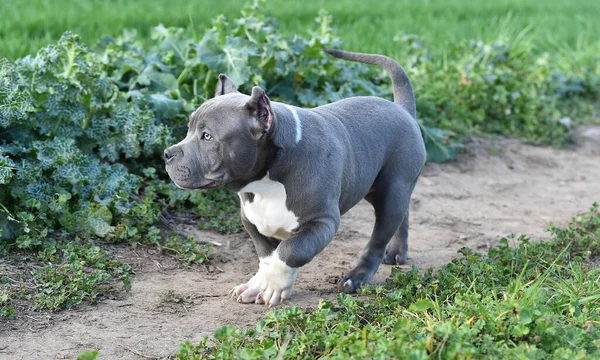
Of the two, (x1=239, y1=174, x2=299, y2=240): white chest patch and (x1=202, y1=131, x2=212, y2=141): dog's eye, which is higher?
(x1=202, y1=131, x2=212, y2=141): dog's eye

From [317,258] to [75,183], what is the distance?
175 centimetres

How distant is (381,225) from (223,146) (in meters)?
1.30

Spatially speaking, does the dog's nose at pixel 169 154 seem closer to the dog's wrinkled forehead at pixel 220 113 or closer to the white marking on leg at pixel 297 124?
the dog's wrinkled forehead at pixel 220 113

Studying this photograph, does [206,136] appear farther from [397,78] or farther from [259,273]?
[397,78]

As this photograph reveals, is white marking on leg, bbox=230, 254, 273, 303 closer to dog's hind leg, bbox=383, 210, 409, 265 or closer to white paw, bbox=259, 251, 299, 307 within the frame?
white paw, bbox=259, 251, 299, 307

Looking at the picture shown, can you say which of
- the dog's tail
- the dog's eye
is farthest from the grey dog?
the dog's tail

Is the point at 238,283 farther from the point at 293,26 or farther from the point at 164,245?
the point at 293,26

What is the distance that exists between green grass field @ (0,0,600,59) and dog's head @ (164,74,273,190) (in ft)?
11.2

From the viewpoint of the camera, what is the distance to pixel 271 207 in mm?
4426

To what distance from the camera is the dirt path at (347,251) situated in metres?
4.18

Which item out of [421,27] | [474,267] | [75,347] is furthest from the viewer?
[421,27]

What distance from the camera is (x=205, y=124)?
4250 mm

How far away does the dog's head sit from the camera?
13.8 feet

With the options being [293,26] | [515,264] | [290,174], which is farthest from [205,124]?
[293,26]
